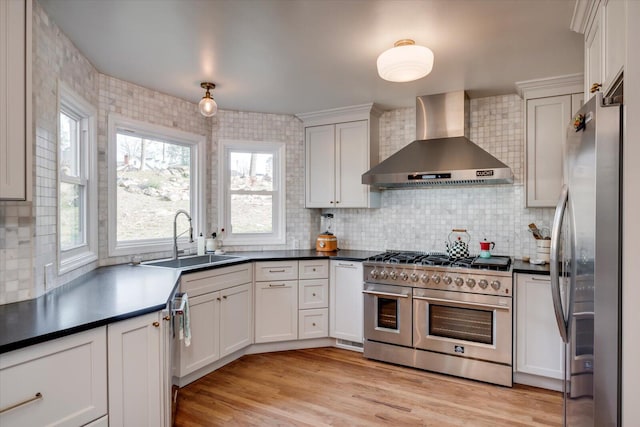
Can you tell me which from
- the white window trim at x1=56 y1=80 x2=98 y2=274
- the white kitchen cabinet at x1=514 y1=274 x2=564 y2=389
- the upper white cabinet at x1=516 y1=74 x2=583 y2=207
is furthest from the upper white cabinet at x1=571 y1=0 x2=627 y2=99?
the white window trim at x1=56 y1=80 x2=98 y2=274

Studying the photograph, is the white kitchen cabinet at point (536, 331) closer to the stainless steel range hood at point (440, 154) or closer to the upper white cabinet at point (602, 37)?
the stainless steel range hood at point (440, 154)

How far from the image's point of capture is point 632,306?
1223 mm

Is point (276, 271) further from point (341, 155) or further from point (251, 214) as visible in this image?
point (341, 155)

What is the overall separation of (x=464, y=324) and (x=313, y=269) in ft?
4.66

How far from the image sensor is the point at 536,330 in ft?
9.27

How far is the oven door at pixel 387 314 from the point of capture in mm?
3209

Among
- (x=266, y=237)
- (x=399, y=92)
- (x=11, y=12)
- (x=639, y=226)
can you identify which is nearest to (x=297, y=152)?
(x=266, y=237)

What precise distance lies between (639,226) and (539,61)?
1.91 metres

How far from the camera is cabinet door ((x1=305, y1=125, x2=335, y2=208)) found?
399 centimetres

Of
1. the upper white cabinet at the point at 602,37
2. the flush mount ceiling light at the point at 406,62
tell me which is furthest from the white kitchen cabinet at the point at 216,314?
the upper white cabinet at the point at 602,37

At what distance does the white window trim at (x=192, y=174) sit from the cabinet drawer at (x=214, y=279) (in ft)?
2.45

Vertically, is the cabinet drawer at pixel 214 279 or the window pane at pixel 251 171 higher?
the window pane at pixel 251 171

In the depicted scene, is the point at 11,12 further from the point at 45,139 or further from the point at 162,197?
the point at 162,197

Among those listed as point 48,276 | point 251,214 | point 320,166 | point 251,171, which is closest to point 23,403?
point 48,276
